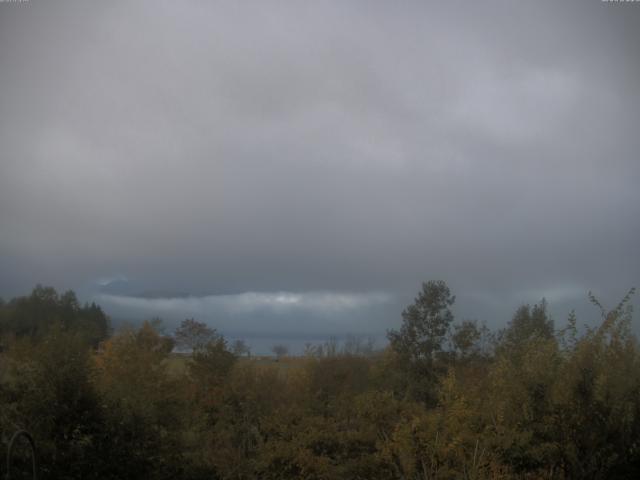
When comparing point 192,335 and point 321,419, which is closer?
point 321,419

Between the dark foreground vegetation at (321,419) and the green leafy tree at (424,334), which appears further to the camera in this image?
the green leafy tree at (424,334)

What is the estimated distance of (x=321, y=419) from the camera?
20375 millimetres

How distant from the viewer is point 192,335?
29422 mm

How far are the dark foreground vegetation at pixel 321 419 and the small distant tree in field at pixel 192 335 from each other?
11.9 ft

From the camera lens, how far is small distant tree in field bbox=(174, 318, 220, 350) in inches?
1057

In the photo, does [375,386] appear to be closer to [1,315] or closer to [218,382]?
[218,382]

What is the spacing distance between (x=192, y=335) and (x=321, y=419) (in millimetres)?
11215

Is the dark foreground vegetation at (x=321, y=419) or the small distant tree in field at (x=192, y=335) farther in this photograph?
the small distant tree in field at (x=192, y=335)

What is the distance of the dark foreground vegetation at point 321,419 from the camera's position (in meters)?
11.8

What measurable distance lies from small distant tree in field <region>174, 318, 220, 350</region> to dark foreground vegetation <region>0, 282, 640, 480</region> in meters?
3.63

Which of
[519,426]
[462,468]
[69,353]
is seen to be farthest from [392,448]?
[69,353]

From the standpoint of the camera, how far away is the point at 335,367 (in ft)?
85.6

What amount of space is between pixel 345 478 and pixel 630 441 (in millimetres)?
8312

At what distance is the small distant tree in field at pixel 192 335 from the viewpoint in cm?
2684
